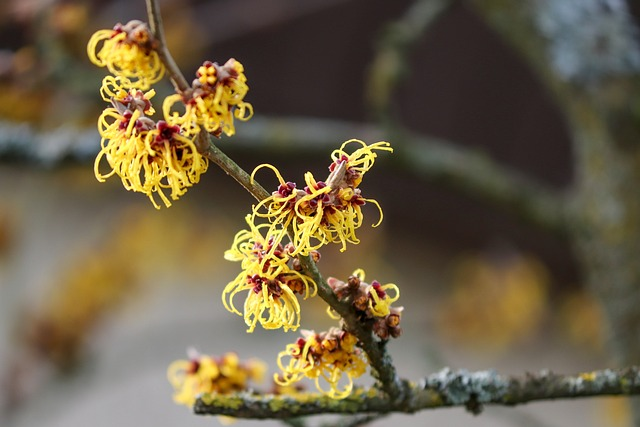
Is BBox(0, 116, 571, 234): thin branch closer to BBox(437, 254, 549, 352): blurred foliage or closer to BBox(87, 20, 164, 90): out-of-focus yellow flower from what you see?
BBox(87, 20, 164, 90): out-of-focus yellow flower

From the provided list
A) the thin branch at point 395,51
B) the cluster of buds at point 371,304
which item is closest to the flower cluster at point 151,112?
the cluster of buds at point 371,304

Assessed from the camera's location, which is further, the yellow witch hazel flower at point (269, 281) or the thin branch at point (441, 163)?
the thin branch at point (441, 163)

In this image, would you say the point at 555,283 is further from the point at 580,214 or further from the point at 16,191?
the point at 16,191

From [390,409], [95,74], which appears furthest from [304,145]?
[390,409]

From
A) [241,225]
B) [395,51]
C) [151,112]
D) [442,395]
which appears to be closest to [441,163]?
[395,51]

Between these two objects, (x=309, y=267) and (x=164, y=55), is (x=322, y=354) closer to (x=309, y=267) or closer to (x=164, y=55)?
(x=309, y=267)

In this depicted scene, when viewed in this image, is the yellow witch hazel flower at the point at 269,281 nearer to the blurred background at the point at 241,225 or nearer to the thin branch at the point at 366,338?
the thin branch at the point at 366,338
